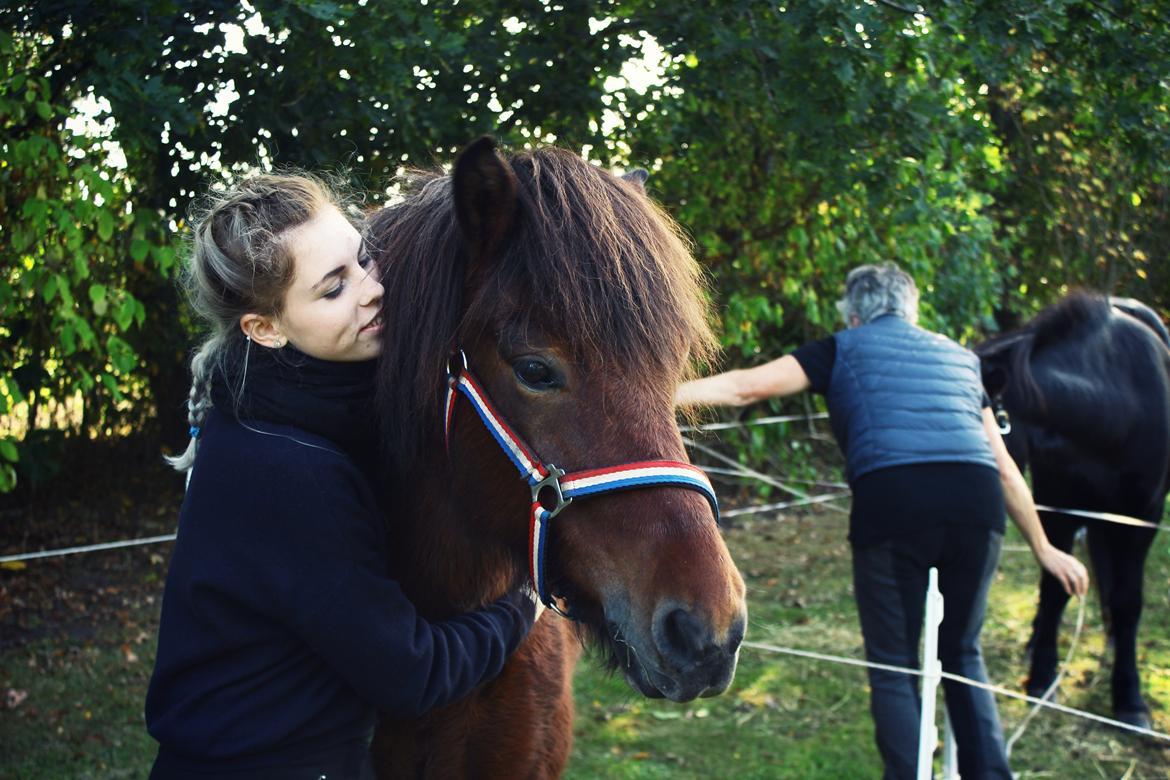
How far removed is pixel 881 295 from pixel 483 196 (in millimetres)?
2635

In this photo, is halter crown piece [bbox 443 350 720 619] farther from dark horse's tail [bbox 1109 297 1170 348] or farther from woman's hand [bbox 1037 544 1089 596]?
dark horse's tail [bbox 1109 297 1170 348]

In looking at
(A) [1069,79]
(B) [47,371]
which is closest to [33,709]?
(B) [47,371]

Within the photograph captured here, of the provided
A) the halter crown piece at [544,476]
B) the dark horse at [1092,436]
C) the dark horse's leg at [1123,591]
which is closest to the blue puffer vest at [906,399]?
the dark horse at [1092,436]

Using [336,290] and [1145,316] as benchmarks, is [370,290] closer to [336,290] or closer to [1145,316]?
[336,290]

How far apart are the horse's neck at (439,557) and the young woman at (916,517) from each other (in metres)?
2.06

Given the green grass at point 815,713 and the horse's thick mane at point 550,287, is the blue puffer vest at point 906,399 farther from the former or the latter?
the horse's thick mane at point 550,287

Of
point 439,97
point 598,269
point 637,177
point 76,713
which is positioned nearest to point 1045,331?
point 439,97

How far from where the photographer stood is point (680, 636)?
149 centimetres

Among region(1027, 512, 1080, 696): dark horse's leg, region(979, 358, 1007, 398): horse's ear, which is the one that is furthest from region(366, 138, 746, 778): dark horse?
region(1027, 512, 1080, 696): dark horse's leg

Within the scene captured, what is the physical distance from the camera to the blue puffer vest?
3.70m

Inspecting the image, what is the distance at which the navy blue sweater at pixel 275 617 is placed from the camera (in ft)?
5.05

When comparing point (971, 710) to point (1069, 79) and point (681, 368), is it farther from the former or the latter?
point (1069, 79)

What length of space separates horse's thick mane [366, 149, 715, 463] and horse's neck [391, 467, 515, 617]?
112 mm

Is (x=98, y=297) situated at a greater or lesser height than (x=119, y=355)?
greater
